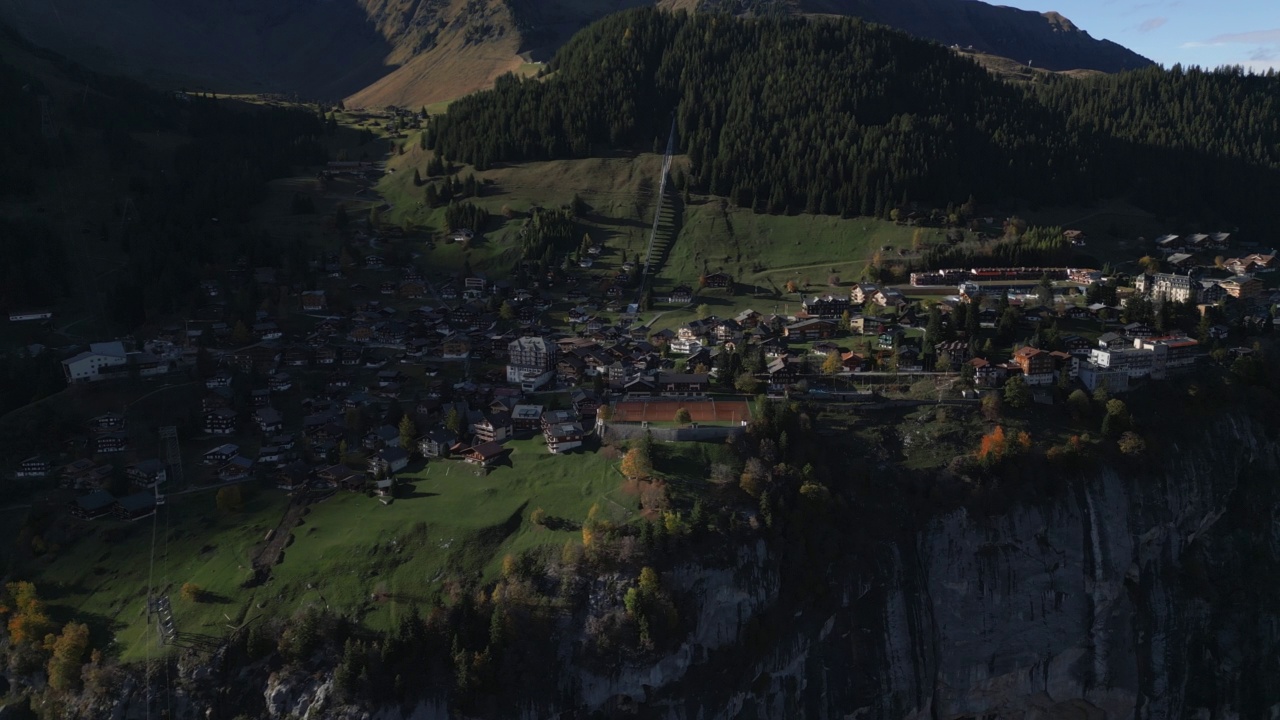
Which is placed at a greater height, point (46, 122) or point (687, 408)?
point (46, 122)

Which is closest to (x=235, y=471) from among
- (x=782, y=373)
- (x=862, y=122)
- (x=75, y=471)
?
(x=75, y=471)

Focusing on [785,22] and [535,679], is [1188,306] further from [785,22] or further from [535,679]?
[785,22]

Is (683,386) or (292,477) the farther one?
(683,386)

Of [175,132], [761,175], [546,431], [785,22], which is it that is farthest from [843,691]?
Result: [175,132]

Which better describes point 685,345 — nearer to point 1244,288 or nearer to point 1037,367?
point 1037,367

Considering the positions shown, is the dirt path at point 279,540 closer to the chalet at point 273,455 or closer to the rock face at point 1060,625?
the chalet at point 273,455

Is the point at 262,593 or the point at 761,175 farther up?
the point at 761,175

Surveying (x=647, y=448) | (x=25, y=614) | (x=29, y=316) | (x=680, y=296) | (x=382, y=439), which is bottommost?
(x=25, y=614)

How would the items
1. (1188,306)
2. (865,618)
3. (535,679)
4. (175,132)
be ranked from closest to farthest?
(535,679), (865,618), (1188,306), (175,132)
